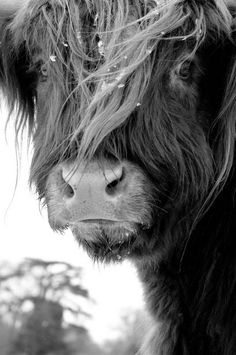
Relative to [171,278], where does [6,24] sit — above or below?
above

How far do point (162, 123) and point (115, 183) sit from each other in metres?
0.43

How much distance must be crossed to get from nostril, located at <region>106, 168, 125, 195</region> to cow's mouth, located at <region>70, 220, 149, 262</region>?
15cm

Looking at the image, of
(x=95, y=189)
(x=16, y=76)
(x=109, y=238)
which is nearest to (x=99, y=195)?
(x=95, y=189)

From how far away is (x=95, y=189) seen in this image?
11.4 ft

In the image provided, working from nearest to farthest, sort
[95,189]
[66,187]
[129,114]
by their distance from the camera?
[95,189] → [66,187] → [129,114]

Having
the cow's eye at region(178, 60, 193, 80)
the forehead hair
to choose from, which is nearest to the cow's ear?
the forehead hair

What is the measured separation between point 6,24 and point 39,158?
0.83 metres

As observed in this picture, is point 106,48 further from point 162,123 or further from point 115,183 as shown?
point 115,183

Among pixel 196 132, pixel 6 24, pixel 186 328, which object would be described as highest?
pixel 6 24

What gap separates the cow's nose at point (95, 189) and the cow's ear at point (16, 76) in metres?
0.96

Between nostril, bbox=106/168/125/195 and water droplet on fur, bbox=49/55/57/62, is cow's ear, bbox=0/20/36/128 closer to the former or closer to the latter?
water droplet on fur, bbox=49/55/57/62

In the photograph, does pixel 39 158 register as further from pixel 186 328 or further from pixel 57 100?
pixel 186 328

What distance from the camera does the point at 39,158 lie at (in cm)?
397

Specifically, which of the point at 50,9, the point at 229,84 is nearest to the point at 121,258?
the point at 229,84
